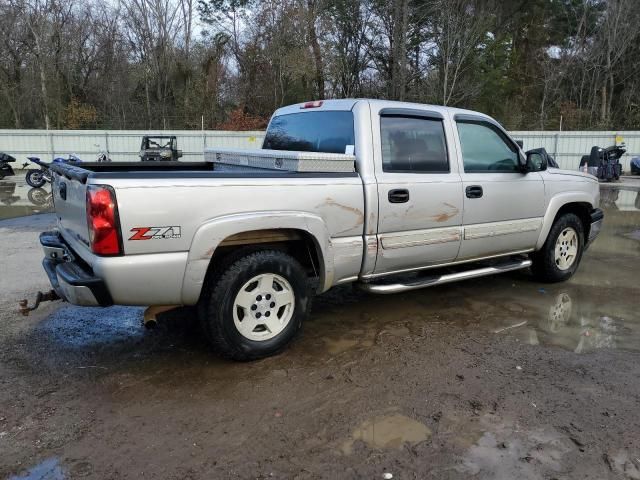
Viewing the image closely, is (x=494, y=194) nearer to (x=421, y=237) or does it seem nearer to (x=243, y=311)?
(x=421, y=237)

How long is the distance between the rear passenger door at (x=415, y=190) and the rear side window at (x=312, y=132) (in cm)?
27

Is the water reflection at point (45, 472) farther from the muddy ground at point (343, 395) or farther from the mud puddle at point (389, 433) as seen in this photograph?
the mud puddle at point (389, 433)

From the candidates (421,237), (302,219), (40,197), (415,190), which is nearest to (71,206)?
(302,219)

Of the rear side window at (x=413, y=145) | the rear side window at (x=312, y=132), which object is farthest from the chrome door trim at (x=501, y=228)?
the rear side window at (x=312, y=132)

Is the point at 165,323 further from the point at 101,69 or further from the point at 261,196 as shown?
the point at 101,69

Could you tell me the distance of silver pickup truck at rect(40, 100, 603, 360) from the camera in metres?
3.35

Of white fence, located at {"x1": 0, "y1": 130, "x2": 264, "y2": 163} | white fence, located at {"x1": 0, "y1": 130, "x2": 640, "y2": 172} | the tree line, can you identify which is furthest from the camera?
the tree line

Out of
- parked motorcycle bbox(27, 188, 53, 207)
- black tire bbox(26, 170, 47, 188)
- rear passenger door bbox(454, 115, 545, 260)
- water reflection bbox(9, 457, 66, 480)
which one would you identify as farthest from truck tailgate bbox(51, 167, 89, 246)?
black tire bbox(26, 170, 47, 188)

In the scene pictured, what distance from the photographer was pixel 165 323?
15.9 ft

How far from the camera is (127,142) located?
83.9 ft

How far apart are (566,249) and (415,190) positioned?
2.68 meters

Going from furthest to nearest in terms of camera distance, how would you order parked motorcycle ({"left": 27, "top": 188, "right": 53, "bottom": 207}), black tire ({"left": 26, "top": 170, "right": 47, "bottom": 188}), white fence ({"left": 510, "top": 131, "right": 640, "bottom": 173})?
white fence ({"left": 510, "top": 131, "right": 640, "bottom": 173})
black tire ({"left": 26, "top": 170, "right": 47, "bottom": 188})
parked motorcycle ({"left": 27, "top": 188, "right": 53, "bottom": 207})

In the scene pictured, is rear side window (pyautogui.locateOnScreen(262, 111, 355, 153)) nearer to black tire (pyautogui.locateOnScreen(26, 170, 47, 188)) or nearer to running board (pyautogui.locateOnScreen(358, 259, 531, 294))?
running board (pyautogui.locateOnScreen(358, 259, 531, 294))

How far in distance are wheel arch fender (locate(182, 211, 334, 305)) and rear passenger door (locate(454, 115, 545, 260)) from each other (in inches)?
71.6
